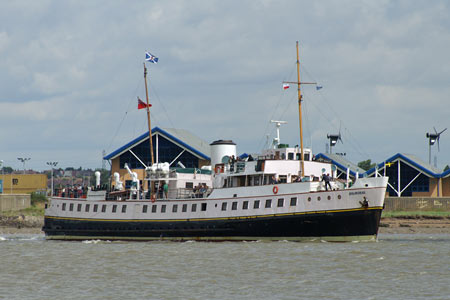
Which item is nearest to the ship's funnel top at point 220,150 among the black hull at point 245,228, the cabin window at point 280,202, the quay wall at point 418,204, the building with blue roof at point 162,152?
the black hull at point 245,228

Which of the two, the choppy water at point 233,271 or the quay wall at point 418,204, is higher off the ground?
the quay wall at point 418,204

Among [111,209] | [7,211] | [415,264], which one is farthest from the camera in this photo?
[7,211]

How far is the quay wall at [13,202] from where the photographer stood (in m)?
95.9

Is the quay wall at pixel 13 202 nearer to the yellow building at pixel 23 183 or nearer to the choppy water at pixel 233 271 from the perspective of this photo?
the yellow building at pixel 23 183

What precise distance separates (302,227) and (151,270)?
15.7 metres

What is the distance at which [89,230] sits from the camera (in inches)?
2372

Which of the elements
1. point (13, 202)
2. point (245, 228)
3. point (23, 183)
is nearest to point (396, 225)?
point (245, 228)

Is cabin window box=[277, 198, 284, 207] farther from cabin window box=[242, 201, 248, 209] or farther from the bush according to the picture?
the bush

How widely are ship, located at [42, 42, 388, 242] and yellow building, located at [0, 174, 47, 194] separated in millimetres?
52326

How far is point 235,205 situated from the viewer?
172 feet

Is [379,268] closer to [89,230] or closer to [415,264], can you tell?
[415,264]

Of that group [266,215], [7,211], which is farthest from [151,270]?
[7,211]

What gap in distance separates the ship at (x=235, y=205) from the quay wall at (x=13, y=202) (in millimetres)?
34269

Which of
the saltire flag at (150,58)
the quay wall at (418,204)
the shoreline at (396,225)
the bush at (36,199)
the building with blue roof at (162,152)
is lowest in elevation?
the shoreline at (396,225)
